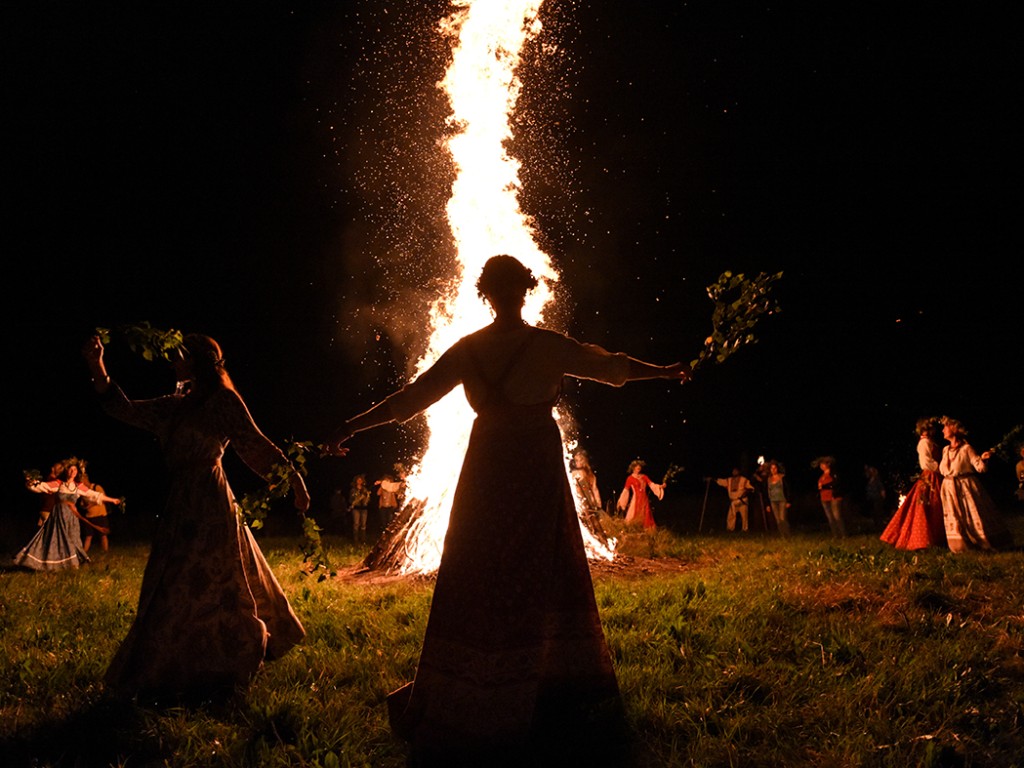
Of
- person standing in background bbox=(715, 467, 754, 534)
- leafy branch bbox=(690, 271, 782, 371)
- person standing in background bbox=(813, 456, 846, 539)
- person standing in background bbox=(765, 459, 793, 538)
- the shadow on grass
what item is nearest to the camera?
the shadow on grass

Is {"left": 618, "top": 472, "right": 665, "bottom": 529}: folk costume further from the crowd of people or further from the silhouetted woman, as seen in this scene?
the silhouetted woman

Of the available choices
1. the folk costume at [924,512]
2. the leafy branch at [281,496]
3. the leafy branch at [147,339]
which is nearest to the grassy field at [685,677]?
the leafy branch at [281,496]

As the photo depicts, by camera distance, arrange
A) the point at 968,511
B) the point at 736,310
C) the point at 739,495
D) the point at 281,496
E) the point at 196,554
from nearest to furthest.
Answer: the point at 736,310
the point at 281,496
the point at 196,554
the point at 968,511
the point at 739,495

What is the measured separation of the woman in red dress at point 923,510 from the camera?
1123cm

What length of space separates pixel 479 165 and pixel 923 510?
848 cm

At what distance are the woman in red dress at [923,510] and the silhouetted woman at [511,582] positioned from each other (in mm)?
9345

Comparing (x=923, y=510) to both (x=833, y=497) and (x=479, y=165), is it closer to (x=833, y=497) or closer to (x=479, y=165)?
(x=833, y=497)

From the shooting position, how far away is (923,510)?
1130cm

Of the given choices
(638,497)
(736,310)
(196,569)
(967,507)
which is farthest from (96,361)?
(638,497)

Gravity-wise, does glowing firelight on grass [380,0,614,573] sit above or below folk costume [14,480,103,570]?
above

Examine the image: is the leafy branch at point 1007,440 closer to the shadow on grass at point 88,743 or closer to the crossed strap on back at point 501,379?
the crossed strap on back at point 501,379

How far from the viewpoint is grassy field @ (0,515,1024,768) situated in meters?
3.62

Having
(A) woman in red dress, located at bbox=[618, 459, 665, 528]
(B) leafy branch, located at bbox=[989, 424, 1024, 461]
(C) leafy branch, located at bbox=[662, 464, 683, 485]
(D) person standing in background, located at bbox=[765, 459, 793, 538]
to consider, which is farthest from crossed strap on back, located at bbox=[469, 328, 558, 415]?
(A) woman in red dress, located at bbox=[618, 459, 665, 528]

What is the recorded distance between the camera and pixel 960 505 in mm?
11062
